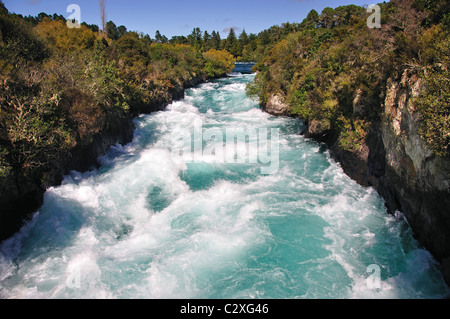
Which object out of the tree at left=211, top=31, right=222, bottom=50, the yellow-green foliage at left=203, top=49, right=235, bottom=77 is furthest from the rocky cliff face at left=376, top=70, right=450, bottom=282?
the tree at left=211, top=31, right=222, bottom=50

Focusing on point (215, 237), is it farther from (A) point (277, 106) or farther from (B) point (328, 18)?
(B) point (328, 18)

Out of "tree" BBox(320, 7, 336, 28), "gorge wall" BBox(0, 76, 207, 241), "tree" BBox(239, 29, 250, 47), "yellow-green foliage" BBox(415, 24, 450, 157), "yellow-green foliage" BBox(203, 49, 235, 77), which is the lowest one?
"gorge wall" BBox(0, 76, 207, 241)

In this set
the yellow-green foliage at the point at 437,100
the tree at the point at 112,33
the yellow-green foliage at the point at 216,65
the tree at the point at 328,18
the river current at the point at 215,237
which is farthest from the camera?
the tree at the point at 112,33

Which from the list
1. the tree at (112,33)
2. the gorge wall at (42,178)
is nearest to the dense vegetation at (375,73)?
the gorge wall at (42,178)

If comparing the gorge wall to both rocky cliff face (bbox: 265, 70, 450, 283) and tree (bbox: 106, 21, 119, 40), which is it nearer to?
rocky cliff face (bbox: 265, 70, 450, 283)

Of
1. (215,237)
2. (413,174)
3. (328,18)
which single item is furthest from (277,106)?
(328,18)

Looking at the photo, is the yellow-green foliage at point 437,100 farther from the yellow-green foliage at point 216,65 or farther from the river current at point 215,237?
the yellow-green foliage at point 216,65
